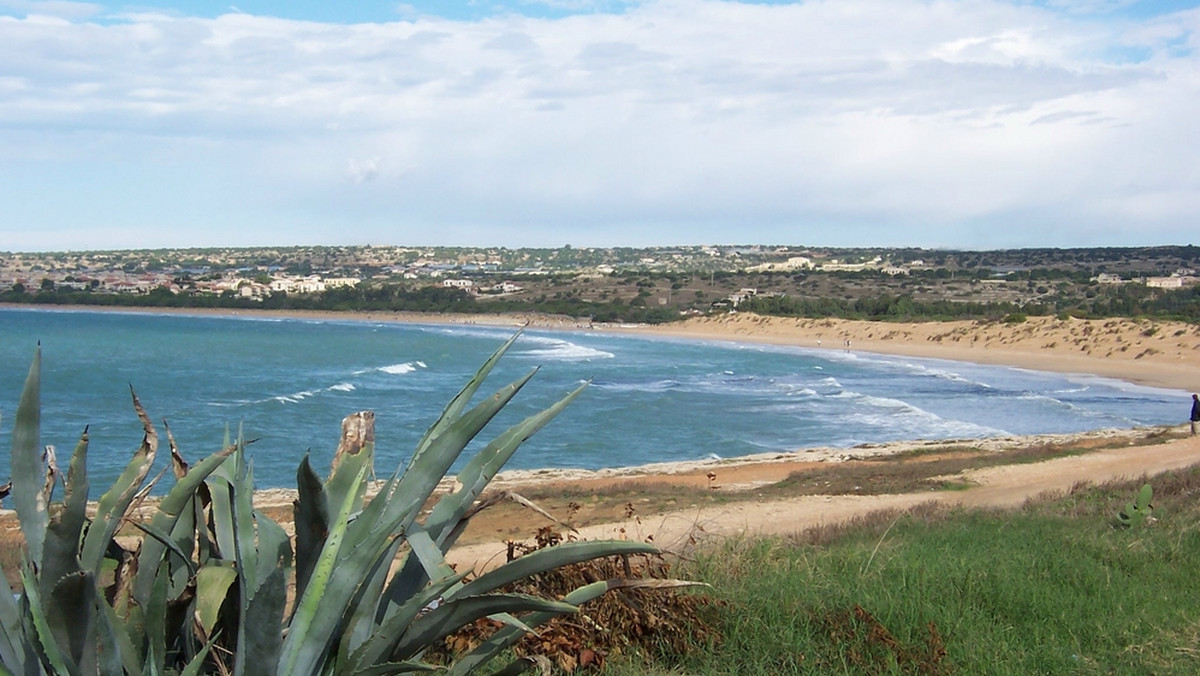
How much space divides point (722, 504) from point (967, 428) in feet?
58.5

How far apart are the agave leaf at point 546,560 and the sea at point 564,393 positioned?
7179mm

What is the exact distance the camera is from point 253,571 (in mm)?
2727

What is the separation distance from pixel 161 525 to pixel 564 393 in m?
40.7

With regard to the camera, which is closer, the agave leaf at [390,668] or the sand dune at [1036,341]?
the agave leaf at [390,668]

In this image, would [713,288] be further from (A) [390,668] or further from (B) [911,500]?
(A) [390,668]

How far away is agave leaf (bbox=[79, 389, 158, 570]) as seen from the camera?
2742 mm

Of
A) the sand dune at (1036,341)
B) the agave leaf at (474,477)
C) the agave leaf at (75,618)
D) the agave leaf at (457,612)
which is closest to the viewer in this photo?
the agave leaf at (75,618)

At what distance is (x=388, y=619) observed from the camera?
9.30ft

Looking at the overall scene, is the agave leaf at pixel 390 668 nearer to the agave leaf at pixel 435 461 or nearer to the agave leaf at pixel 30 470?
the agave leaf at pixel 435 461

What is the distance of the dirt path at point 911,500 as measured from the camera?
12.5 meters

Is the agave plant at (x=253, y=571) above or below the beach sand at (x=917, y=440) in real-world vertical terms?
above

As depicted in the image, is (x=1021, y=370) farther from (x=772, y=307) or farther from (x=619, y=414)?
(x=772, y=307)

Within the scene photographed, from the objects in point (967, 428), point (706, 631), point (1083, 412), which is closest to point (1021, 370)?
point (1083, 412)

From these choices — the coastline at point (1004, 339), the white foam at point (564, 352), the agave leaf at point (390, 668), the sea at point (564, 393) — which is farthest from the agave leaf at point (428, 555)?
the white foam at point (564, 352)
